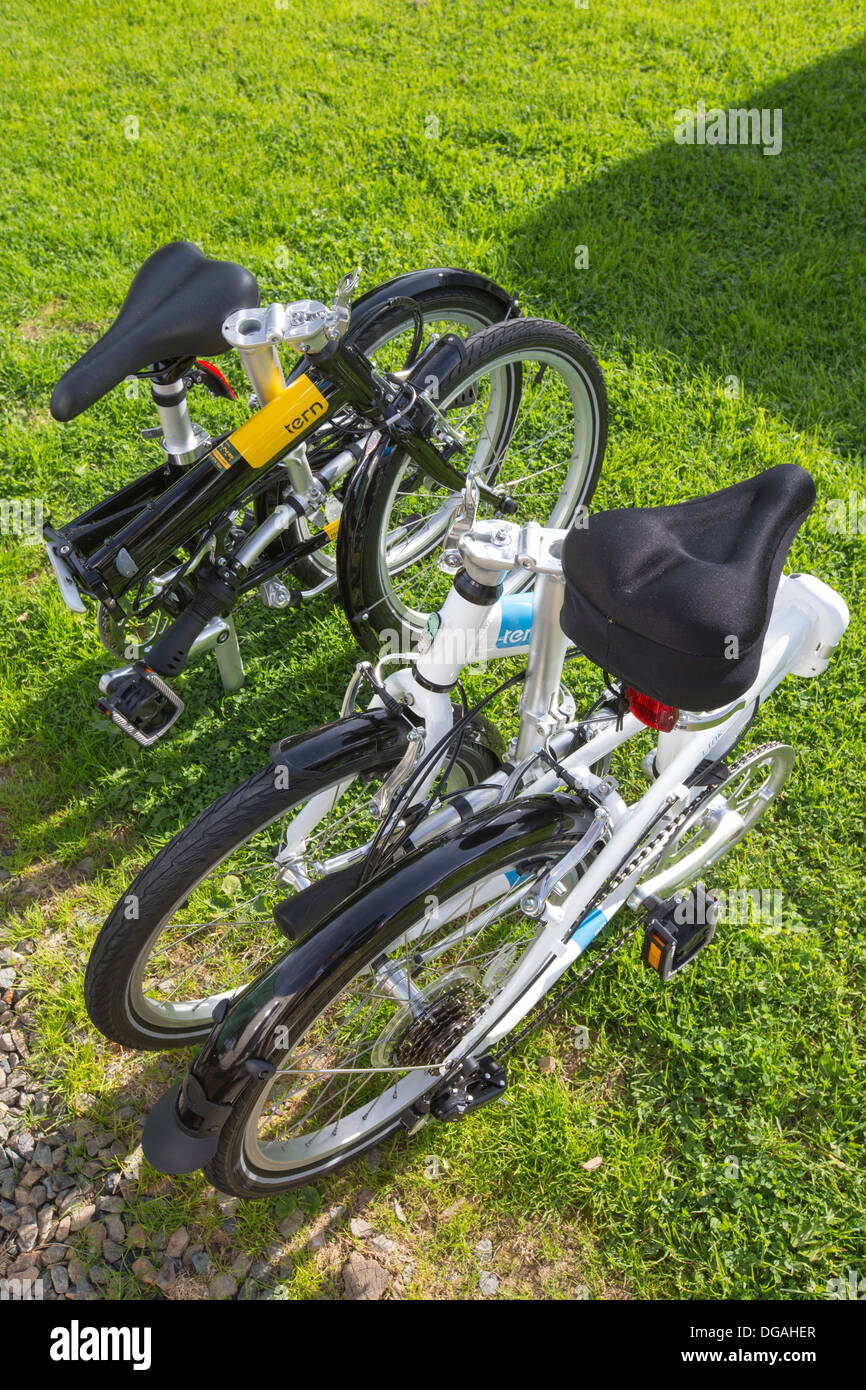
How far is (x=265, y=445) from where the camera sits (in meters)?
2.61

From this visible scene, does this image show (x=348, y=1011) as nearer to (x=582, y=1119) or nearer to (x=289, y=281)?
(x=582, y=1119)

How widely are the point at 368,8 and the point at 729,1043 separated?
6.83m

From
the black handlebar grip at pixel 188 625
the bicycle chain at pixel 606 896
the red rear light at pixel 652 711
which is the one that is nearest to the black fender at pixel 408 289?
the black handlebar grip at pixel 188 625

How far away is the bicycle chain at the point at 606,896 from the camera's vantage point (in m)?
2.50

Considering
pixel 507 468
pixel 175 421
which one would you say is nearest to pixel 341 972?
pixel 175 421

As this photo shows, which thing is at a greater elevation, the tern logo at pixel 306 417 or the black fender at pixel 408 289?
the black fender at pixel 408 289

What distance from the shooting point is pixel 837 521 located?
13.2 ft

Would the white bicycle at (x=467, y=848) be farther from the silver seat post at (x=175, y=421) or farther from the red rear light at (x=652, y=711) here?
the silver seat post at (x=175, y=421)

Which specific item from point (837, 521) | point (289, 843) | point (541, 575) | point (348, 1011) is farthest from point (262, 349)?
point (837, 521)

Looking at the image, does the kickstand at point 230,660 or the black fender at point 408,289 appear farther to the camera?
the kickstand at point 230,660

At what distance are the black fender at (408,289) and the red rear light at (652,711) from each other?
1.52m

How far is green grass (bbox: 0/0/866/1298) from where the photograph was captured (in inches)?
102

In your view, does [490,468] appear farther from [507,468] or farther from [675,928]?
[675,928]
